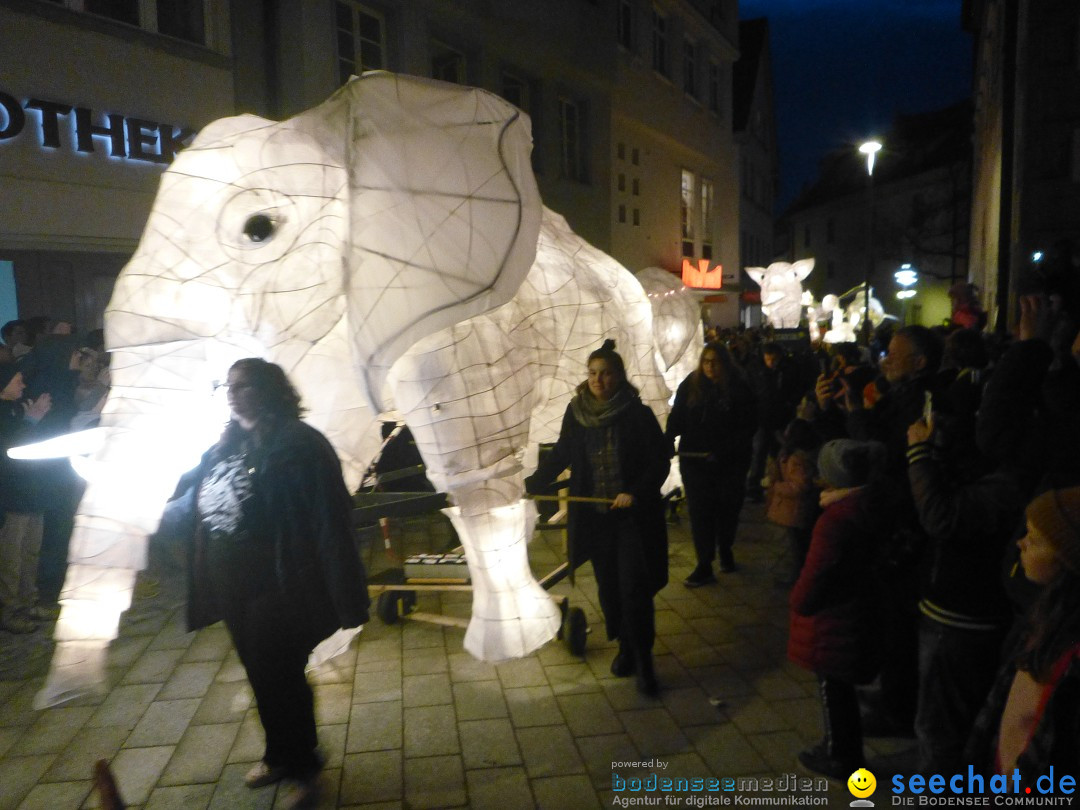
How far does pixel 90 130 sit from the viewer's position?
7.59 meters

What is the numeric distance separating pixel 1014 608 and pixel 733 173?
78.1 feet

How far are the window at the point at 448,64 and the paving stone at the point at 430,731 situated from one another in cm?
1018

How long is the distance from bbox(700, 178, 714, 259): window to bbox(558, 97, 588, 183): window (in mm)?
8783

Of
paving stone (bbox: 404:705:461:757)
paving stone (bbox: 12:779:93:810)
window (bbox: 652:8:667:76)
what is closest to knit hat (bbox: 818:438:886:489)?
paving stone (bbox: 404:705:461:757)

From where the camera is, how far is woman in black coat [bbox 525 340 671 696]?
3520 mm

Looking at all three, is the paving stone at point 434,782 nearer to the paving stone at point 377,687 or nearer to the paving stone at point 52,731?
the paving stone at point 377,687

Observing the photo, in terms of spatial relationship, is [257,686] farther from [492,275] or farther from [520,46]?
[520,46]

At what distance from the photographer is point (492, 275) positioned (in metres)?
3.10

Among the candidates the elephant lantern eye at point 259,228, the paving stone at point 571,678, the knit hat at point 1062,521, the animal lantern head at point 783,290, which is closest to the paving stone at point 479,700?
the paving stone at point 571,678

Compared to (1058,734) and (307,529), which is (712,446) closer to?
(307,529)

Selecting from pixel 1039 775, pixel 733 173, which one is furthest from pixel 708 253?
pixel 1039 775

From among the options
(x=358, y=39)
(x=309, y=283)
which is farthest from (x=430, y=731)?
(x=358, y=39)

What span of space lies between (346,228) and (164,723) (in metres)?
2.22

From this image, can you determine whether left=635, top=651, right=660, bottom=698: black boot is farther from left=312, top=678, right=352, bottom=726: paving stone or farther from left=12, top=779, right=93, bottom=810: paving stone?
left=12, top=779, right=93, bottom=810: paving stone
